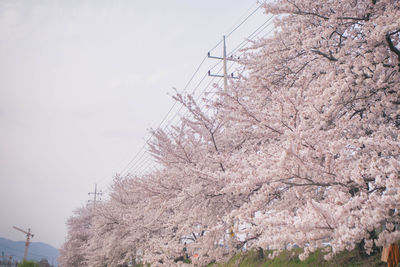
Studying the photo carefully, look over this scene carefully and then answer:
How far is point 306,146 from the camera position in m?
3.81

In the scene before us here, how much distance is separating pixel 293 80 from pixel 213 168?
2.62 m

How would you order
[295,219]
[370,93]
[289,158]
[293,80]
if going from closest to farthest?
[295,219]
[289,158]
[370,93]
[293,80]

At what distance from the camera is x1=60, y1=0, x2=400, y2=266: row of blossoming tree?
9.44ft

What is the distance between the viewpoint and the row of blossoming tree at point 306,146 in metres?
2.88

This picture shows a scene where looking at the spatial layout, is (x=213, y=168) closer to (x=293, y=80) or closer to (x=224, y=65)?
(x=293, y=80)

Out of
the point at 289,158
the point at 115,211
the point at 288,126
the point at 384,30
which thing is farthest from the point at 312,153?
the point at 115,211

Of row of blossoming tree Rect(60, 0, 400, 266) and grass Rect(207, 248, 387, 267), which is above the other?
row of blossoming tree Rect(60, 0, 400, 266)

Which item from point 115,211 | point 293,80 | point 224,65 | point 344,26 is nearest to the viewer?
point 344,26

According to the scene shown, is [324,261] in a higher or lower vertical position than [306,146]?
lower

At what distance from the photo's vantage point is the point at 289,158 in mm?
3367

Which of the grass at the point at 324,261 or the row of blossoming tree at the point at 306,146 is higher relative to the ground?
the row of blossoming tree at the point at 306,146

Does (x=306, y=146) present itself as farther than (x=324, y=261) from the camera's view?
No

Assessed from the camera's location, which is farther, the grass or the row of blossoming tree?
the grass

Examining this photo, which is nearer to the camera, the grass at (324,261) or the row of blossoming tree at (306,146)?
the row of blossoming tree at (306,146)
